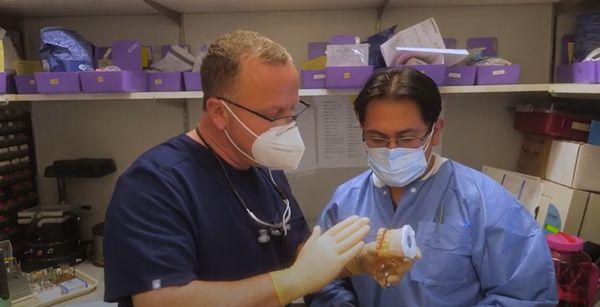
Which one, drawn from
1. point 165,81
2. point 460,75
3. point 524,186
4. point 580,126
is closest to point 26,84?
point 165,81

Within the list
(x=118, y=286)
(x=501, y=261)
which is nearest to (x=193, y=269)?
(x=118, y=286)

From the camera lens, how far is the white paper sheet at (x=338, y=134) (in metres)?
1.97

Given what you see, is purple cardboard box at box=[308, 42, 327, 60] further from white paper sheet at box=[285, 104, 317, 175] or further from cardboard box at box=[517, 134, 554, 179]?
cardboard box at box=[517, 134, 554, 179]

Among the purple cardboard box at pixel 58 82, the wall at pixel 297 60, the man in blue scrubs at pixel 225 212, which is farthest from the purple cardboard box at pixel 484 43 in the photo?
the purple cardboard box at pixel 58 82

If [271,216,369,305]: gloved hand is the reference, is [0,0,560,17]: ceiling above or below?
above

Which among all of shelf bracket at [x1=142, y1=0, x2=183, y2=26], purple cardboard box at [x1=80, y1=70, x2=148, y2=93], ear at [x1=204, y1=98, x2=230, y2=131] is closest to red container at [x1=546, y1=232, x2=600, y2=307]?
ear at [x1=204, y1=98, x2=230, y2=131]

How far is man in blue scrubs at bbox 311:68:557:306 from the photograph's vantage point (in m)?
1.01

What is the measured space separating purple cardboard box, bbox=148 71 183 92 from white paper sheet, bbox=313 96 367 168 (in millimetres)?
638

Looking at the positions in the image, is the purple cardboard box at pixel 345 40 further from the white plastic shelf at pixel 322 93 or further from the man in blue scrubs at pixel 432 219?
the man in blue scrubs at pixel 432 219

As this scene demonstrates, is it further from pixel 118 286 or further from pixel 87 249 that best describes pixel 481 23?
pixel 87 249

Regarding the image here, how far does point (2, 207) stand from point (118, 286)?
1.46m

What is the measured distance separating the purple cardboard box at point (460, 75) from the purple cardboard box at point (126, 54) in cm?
120

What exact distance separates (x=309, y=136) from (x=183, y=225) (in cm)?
118

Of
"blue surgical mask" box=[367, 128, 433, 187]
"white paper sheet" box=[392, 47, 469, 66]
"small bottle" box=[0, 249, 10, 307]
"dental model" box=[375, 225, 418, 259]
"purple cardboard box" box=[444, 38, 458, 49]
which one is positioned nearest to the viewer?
"dental model" box=[375, 225, 418, 259]
